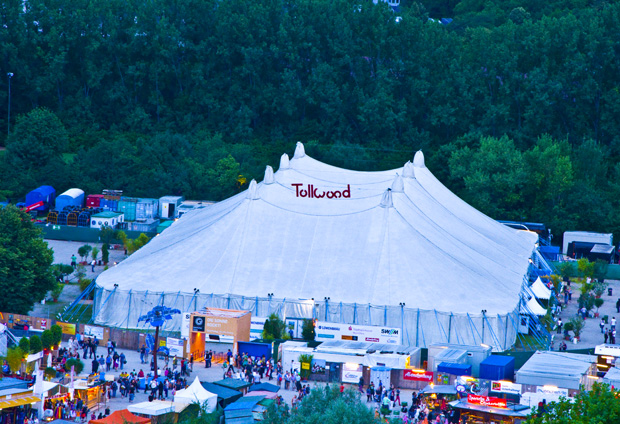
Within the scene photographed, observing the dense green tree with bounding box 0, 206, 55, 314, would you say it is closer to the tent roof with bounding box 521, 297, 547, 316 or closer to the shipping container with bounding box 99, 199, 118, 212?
the tent roof with bounding box 521, 297, 547, 316

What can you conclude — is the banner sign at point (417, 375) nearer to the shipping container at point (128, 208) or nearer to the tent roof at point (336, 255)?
the tent roof at point (336, 255)

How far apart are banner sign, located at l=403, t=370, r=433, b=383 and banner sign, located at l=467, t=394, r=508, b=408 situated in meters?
4.29

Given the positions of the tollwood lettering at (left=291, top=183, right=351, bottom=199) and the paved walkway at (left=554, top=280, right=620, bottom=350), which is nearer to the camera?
the paved walkway at (left=554, top=280, right=620, bottom=350)

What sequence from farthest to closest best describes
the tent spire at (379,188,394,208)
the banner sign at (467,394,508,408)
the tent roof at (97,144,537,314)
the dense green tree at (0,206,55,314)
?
1. the tent spire at (379,188,394,208)
2. the dense green tree at (0,206,55,314)
3. the tent roof at (97,144,537,314)
4. the banner sign at (467,394,508,408)

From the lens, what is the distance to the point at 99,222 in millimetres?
67750

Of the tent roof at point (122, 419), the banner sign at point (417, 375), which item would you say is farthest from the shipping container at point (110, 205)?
the tent roof at point (122, 419)

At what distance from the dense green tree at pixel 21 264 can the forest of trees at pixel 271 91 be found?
86.9ft

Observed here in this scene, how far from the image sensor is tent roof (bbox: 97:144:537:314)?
47125 mm

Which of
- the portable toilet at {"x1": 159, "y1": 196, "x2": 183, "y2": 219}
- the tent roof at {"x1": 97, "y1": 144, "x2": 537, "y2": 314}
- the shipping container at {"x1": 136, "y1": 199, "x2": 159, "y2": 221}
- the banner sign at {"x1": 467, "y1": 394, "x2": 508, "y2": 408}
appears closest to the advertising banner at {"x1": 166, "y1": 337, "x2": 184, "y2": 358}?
the tent roof at {"x1": 97, "y1": 144, "x2": 537, "y2": 314}

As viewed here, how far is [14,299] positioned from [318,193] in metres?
14.6

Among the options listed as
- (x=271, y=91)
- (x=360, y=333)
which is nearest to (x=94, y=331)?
(x=360, y=333)

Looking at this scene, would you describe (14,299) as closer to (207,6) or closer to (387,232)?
(387,232)

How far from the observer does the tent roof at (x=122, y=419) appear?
34.3 m

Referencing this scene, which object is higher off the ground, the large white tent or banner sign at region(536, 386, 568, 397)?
the large white tent
